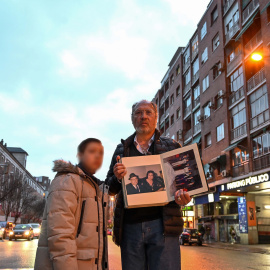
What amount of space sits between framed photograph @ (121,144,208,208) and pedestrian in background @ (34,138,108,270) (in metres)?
0.36

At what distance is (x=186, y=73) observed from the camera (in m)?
44.7

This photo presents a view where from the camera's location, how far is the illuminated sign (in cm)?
2393

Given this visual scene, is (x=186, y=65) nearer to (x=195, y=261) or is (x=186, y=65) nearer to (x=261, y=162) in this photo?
(x=261, y=162)

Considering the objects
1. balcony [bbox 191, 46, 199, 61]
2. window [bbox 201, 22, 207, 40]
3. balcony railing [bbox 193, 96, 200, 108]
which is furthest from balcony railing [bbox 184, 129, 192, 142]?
window [bbox 201, 22, 207, 40]

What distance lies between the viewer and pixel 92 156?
3400 mm

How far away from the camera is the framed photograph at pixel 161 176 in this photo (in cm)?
289

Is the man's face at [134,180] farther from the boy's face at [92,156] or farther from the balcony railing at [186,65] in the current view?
the balcony railing at [186,65]

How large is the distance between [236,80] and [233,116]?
313cm

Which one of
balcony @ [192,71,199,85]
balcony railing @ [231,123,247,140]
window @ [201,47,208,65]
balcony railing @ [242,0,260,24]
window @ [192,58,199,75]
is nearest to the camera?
balcony railing @ [242,0,260,24]

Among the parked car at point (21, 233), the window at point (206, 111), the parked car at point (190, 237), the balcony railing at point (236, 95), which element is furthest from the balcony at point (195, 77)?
the parked car at point (21, 233)

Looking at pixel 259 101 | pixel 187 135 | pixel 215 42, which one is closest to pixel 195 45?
pixel 215 42

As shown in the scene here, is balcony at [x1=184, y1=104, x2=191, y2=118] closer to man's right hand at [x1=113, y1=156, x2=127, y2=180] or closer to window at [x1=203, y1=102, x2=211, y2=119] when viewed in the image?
window at [x1=203, y1=102, x2=211, y2=119]

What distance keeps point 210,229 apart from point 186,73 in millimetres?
19852

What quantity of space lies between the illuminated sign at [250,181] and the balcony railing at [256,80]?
695 cm
